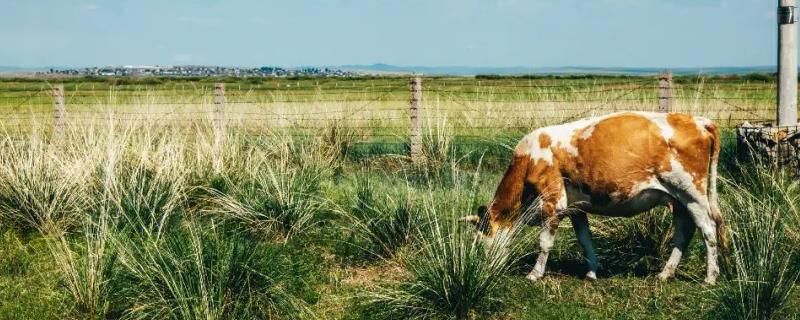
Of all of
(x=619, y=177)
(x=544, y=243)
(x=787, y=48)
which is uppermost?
(x=787, y=48)

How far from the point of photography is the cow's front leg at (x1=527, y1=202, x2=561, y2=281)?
6.55 metres

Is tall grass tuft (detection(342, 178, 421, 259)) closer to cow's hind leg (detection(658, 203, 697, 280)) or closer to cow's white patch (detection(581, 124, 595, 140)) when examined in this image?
cow's white patch (detection(581, 124, 595, 140))

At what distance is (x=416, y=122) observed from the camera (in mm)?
13734

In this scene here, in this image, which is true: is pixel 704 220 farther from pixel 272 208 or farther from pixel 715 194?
pixel 272 208

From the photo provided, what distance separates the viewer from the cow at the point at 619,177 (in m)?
6.29

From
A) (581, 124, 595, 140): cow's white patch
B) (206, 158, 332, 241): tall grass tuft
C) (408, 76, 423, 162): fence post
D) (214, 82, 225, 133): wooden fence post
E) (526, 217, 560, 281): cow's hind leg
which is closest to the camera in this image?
(581, 124, 595, 140): cow's white patch

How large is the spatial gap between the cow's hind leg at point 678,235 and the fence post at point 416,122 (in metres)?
6.23

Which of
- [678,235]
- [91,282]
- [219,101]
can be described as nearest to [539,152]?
Result: [678,235]

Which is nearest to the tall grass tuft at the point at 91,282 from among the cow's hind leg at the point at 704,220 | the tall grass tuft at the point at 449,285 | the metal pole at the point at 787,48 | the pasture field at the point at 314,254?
the pasture field at the point at 314,254

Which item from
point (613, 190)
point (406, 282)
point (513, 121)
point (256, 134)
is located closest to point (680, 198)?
point (613, 190)

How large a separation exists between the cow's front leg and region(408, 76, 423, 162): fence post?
5911 millimetres

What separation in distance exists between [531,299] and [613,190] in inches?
38.6

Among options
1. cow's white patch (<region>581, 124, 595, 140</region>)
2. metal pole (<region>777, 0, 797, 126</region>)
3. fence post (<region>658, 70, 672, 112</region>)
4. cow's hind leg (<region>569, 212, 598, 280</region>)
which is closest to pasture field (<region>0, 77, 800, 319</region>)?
cow's hind leg (<region>569, 212, 598, 280</region>)

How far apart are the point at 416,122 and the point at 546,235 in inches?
284
